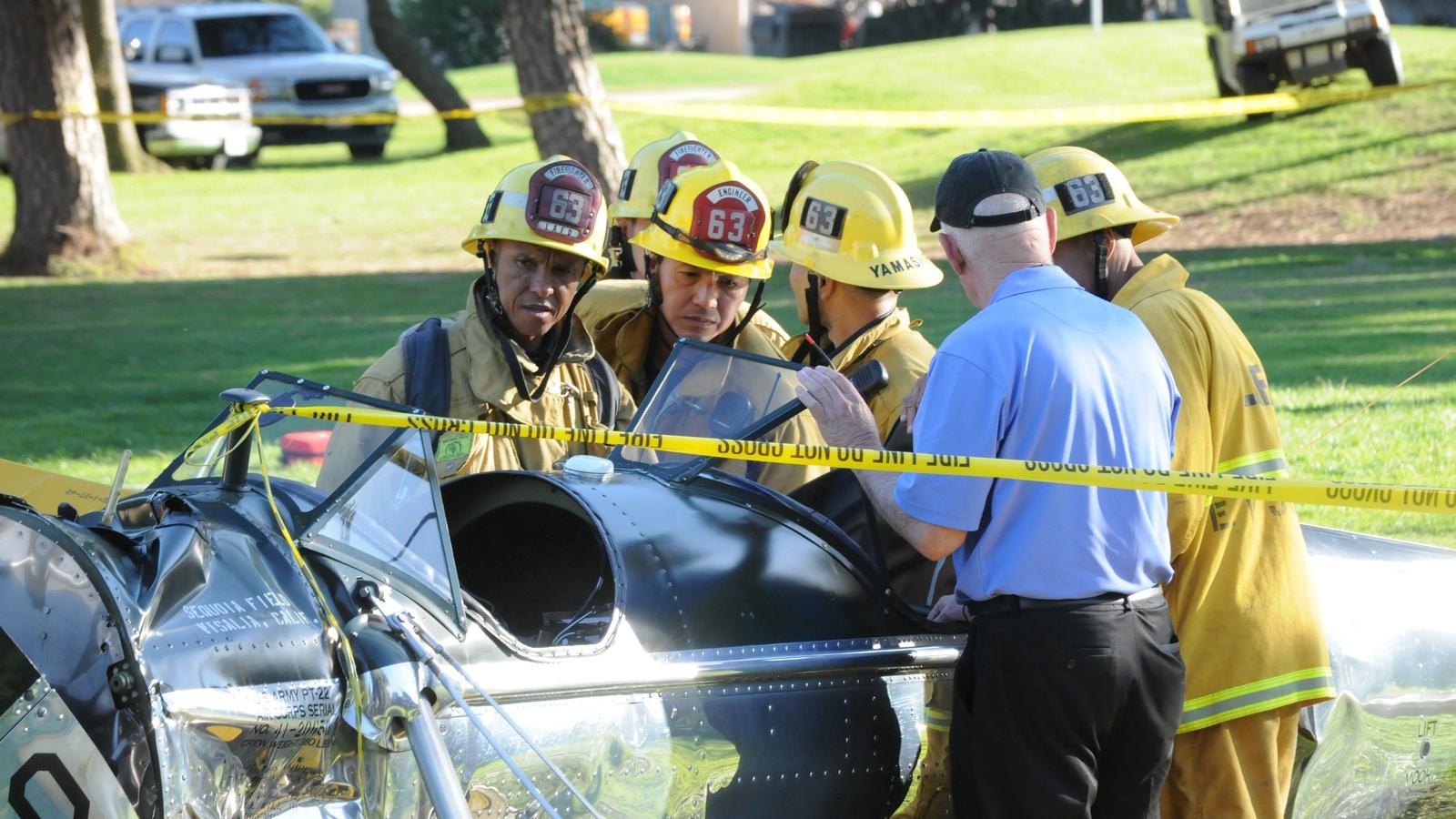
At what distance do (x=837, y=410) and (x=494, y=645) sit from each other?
905 mm

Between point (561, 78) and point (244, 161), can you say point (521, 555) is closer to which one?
point (561, 78)

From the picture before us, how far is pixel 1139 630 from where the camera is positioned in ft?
10.9

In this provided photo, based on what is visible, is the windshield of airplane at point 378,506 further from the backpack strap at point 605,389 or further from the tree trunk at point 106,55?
the tree trunk at point 106,55

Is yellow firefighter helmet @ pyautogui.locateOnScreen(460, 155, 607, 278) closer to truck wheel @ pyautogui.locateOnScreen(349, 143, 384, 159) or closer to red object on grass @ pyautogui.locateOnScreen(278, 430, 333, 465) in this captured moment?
red object on grass @ pyautogui.locateOnScreen(278, 430, 333, 465)

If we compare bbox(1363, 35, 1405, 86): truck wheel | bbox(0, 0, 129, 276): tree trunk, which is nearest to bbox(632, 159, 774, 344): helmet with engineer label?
bbox(0, 0, 129, 276): tree trunk

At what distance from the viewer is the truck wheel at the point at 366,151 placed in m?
25.2

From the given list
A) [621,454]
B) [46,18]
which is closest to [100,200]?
[46,18]

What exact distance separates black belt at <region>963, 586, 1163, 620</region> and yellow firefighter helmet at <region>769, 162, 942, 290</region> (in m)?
1.38

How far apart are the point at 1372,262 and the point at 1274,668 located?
11.5 meters

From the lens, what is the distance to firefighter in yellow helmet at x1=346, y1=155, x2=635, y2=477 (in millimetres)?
4676

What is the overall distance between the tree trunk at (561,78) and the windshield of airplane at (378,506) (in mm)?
11138

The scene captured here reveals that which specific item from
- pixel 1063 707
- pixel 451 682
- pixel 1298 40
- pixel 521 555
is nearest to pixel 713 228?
pixel 521 555

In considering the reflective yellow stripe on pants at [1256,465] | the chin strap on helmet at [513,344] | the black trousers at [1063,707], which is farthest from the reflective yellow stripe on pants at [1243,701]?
the chin strap on helmet at [513,344]

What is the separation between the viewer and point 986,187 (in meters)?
3.31
